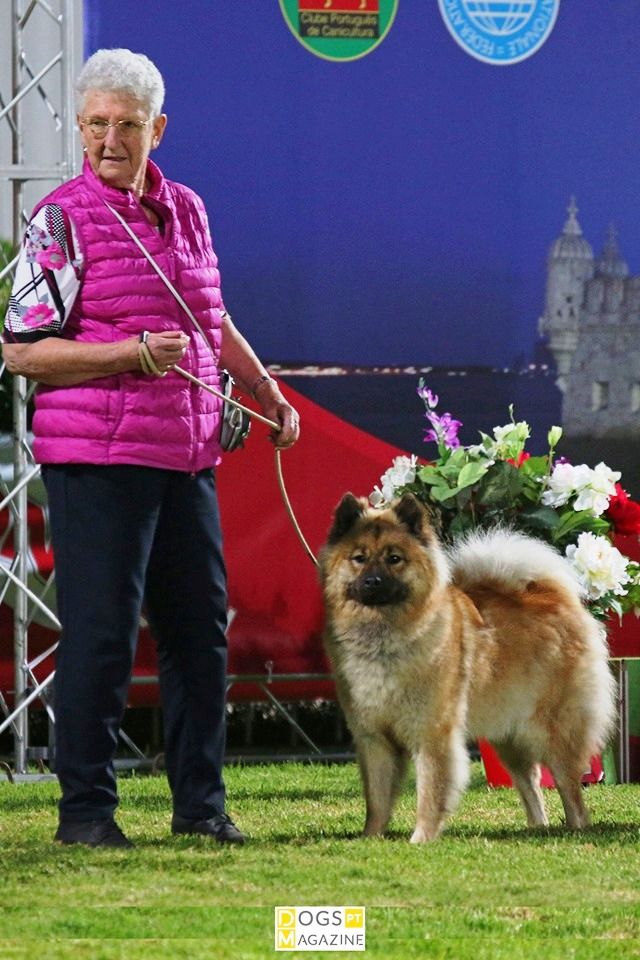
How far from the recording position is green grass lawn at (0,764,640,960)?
8.84 ft

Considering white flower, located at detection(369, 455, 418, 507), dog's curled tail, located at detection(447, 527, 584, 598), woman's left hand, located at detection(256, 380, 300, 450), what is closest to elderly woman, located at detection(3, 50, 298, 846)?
woman's left hand, located at detection(256, 380, 300, 450)

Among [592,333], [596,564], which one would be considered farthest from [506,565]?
[592,333]

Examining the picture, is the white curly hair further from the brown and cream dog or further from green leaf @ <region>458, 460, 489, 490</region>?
green leaf @ <region>458, 460, 489, 490</region>

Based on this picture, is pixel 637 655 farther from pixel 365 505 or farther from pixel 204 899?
pixel 204 899

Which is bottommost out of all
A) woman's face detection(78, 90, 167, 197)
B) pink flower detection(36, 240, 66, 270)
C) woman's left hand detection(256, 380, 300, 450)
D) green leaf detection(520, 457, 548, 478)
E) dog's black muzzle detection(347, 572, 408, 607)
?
dog's black muzzle detection(347, 572, 408, 607)

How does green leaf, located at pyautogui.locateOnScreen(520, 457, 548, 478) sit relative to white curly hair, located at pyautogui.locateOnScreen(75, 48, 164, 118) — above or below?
below

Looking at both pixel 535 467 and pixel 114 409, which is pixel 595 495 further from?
pixel 114 409

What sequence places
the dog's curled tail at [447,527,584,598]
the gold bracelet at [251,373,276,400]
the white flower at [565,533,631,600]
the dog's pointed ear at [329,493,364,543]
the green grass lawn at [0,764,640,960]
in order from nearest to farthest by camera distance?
the green grass lawn at [0,764,640,960] → the gold bracelet at [251,373,276,400] → the dog's pointed ear at [329,493,364,543] → the dog's curled tail at [447,527,584,598] → the white flower at [565,533,631,600]

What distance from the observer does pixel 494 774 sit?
484 cm

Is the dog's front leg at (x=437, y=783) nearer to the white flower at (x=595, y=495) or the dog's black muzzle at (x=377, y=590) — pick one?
the dog's black muzzle at (x=377, y=590)

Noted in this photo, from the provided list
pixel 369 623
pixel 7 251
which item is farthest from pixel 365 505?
pixel 7 251

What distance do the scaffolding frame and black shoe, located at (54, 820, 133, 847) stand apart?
1.34 metres

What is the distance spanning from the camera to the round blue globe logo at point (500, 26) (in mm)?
5047

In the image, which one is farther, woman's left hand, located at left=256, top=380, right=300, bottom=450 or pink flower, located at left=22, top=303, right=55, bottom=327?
woman's left hand, located at left=256, top=380, right=300, bottom=450
